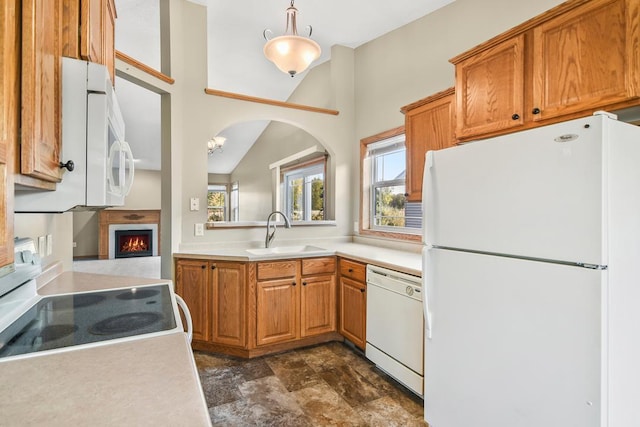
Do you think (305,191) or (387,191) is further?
(305,191)

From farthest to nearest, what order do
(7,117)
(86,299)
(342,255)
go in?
(342,255) < (86,299) < (7,117)

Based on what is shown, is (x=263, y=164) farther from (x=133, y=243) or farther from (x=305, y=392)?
(x=305, y=392)

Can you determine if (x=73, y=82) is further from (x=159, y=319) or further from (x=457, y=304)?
(x=457, y=304)

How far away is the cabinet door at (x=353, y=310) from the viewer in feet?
8.45

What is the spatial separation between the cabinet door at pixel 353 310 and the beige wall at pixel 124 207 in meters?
6.44

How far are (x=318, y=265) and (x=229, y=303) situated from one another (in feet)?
2.62

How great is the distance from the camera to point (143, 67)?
2.47m

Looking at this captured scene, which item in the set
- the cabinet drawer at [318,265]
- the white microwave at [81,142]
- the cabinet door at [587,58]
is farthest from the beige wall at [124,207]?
the cabinet door at [587,58]

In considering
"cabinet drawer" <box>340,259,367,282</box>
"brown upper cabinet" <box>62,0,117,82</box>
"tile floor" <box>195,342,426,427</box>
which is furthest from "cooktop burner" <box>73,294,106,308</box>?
"cabinet drawer" <box>340,259,367,282</box>

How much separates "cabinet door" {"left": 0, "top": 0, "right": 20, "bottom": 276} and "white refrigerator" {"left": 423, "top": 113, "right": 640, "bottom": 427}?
5.08ft

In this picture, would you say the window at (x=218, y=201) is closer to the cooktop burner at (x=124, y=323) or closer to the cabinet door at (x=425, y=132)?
the cabinet door at (x=425, y=132)

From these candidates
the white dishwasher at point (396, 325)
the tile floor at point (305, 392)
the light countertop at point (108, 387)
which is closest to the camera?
the light countertop at point (108, 387)

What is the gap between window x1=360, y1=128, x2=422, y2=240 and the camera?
3018 mm

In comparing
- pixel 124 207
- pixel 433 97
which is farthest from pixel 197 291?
pixel 124 207
